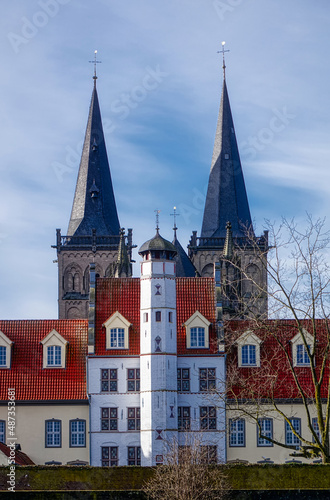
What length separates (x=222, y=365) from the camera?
57.0 m

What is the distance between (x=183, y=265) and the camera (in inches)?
4124

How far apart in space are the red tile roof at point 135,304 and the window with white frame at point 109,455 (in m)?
5.11

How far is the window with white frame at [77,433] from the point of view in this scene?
184ft

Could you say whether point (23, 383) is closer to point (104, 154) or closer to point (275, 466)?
point (275, 466)

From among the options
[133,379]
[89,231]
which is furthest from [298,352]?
[89,231]

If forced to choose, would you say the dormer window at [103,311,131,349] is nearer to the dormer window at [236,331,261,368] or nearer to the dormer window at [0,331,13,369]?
the dormer window at [0,331,13,369]

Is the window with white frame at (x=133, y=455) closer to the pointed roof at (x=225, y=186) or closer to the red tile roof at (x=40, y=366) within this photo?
the red tile roof at (x=40, y=366)

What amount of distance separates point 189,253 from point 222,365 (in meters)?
51.6

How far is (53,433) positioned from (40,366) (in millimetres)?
4017

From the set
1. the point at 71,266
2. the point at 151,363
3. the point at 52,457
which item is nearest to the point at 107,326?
the point at 151,363

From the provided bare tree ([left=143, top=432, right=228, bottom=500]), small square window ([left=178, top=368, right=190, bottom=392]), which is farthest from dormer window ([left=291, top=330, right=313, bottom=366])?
bare tree ([left=143, top=432, right=228, bottom=500])

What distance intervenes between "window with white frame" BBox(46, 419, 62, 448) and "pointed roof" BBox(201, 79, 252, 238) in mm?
51594

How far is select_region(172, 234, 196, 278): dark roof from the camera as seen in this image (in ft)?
339

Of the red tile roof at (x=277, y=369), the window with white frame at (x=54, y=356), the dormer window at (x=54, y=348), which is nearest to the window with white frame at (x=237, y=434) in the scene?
the red tile roof at (x=277, y=369)
